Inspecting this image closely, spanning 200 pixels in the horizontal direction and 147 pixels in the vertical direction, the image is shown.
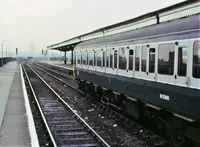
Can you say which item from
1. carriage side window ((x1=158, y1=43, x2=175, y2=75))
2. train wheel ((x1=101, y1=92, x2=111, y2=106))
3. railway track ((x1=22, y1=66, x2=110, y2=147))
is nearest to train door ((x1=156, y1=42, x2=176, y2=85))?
carriage side window ((x1=158, y1=43, x2=175, y2=75))

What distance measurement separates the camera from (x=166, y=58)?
9516mm

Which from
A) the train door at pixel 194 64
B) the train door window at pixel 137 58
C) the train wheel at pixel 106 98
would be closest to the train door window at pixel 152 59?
the train door window at pixel 137 58

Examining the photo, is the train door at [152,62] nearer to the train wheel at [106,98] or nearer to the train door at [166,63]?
the train door at [166,63]

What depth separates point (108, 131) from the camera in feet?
40.7

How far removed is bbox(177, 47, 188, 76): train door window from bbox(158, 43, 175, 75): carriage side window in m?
0.41

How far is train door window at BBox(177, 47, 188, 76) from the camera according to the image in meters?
8.42

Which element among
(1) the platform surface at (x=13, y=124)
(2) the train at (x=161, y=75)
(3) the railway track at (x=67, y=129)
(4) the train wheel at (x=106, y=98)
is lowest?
(3) the railway track at (x=67, y=129)

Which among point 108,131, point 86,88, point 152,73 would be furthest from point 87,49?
point 152,73

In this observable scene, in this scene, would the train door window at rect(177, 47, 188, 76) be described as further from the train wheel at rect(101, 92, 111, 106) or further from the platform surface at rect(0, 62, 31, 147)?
the train wheel at rect(101, 92, 111, 106)

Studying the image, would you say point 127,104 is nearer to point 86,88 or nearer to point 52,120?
point 52,120

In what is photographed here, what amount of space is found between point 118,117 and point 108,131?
2454 mm

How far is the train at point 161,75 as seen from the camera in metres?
8.18

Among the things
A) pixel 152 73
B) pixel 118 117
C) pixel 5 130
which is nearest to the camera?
pixel 152 73

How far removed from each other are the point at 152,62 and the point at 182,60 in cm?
203
